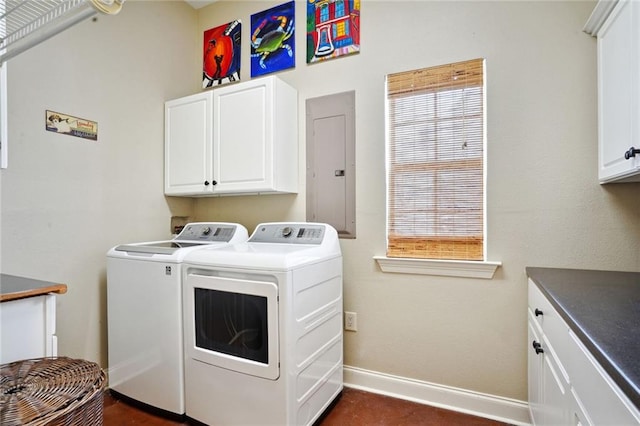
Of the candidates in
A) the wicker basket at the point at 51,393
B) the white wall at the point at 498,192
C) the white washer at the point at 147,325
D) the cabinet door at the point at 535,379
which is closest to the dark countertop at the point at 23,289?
the wicker basket at the point at 51,393

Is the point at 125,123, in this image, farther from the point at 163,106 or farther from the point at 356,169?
the point at 356,169

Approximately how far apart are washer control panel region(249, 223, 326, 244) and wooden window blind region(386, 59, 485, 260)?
0.49m

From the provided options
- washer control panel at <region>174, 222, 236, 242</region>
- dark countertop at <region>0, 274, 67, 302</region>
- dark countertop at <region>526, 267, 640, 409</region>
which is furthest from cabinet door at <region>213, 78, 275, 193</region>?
dark countertop at <region>526, 267, 640, 409</region>

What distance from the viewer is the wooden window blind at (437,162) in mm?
1891

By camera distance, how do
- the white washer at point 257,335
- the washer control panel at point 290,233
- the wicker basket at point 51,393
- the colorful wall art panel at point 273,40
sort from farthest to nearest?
the colorful wall art panel at point 273,40, the washer control panel at point 290,233, the white washer at point 257,335, the wicker basket at point 51,393

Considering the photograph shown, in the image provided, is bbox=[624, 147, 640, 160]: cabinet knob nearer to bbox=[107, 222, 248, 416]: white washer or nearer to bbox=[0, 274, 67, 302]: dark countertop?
bbox=[107, 222, 248, 416]: white washer

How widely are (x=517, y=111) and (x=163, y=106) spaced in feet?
8.33

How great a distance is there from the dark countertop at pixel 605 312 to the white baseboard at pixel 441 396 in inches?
32.4

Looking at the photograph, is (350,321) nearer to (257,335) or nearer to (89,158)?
(257,335)

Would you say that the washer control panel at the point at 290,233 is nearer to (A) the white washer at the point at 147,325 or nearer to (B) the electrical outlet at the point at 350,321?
(A) the white washer at the point at 147,325

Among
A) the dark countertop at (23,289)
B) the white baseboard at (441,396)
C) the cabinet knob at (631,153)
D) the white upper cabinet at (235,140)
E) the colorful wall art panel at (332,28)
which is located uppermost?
the colorful wall art panel at (332,28)

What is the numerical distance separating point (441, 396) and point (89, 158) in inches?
107

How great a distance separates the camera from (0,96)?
1.52 m

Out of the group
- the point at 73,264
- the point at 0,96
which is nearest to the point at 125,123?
the point at 0,96
